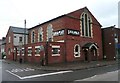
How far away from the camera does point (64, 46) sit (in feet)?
82.4

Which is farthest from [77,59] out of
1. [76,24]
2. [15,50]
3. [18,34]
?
[18,34]

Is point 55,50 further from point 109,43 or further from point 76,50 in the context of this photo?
point 109,43

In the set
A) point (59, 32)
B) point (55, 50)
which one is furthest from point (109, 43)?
point (55, 50)

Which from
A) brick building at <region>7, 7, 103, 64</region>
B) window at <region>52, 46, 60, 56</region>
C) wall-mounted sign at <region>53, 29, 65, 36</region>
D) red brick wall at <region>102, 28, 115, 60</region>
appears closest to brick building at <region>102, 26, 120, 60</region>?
red brick wall at <region>102, 28, 115, 60</region>

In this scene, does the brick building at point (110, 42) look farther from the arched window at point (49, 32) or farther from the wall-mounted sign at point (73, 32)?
the arched window at point (49, 32)

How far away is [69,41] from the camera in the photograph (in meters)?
25.6

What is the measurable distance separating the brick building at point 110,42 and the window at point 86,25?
4748 millimetres

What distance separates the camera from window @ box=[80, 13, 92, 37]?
94.7 feet

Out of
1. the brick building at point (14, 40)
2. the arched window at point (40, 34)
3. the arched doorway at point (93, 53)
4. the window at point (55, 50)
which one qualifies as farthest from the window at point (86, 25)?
the brick building at point (14, 40)

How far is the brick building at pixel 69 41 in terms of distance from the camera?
A: 2411 cm

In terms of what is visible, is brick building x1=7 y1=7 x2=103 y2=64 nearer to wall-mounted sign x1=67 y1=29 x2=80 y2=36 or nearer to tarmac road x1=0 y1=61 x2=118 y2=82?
wall-mounted sign x1=67 y1=29 x2=80 y2=36

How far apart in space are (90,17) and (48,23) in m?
8.29

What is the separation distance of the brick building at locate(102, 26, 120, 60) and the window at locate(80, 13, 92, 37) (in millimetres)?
4748

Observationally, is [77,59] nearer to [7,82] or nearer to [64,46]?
[64,46]
